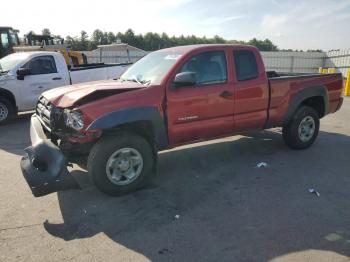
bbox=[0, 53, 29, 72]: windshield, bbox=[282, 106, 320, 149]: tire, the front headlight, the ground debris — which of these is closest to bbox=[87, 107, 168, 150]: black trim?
the front headlight

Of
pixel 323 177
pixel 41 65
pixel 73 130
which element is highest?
pixel 41 65

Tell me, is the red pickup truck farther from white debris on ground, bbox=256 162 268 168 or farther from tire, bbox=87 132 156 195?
white debris on ground, bbox=256 162 268 168

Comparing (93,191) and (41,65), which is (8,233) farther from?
(41,65)

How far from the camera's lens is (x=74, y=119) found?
14.2ft

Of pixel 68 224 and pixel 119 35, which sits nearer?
pixel 68 224

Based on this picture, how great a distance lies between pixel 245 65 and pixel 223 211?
2702mm

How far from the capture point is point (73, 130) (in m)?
4.38

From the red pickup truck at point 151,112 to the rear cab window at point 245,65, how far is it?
0.7 inches

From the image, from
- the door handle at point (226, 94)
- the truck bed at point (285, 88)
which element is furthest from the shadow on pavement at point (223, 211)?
the door handle at point (226, 94)

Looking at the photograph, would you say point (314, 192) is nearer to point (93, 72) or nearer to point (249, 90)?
point (249, 90)

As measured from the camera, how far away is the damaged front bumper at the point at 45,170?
12.8ft

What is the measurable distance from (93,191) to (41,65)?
6418 mm

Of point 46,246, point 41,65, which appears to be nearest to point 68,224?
point 46,246

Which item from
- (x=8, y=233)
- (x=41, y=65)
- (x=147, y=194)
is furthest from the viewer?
(x=41, y=65)
